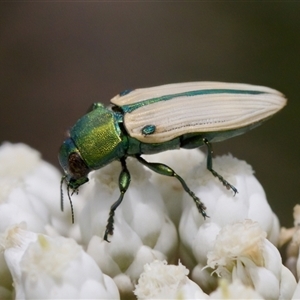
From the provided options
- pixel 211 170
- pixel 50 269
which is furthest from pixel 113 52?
pixel 50 269

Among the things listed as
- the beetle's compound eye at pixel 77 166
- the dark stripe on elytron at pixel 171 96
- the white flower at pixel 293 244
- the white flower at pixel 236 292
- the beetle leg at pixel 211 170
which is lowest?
the white flower at pixel 293 244

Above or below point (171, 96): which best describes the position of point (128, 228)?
below

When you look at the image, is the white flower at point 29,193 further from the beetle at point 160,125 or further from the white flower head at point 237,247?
the white flower head at point 237,247

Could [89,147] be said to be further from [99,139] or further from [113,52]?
[113,52]

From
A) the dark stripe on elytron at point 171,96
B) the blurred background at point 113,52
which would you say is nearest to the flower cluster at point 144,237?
the dark stripe on elytron at point 171,96

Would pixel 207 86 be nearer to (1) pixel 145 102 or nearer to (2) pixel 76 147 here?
(1) pixel 145 102

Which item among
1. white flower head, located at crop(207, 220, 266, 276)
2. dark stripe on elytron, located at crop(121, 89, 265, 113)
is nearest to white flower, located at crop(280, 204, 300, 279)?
white flower head, located at crop(207, 220, 266, 276)
